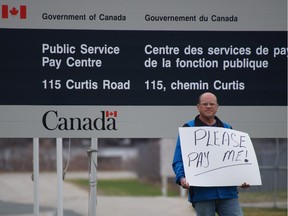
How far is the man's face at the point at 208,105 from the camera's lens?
8.22 metres

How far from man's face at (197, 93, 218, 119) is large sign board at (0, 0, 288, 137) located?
7.37ft

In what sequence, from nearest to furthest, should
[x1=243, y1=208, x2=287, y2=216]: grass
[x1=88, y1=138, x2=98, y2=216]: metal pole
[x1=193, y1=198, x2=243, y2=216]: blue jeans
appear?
[x1=193, y1=198, x2=243, y2=216]: blue jeans → [x1=88, y1=138, x2=98, y2=216]: metal pole → [x1=243, y1=208, x2=287, y2=216]: grass

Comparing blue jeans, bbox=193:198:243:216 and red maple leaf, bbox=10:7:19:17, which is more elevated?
red maple leaf, bbox=10:7:19:17

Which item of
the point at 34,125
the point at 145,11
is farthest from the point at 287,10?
the point at 34,125

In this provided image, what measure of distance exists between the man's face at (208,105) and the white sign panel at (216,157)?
0.17 metres

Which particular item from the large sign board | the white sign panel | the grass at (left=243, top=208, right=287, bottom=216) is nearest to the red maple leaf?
the large sign board

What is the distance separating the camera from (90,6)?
413 inches

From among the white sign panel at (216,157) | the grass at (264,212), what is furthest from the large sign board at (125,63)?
the grass at (264,212)

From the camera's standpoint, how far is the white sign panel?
329 inches

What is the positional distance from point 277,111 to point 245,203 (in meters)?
4.44

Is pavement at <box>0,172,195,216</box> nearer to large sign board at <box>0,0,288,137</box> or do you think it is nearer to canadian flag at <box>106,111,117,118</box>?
large sign board at <box>0,0,288,137</box>

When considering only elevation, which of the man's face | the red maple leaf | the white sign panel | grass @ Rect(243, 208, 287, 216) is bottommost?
grass @ Rect(243, 208, 287, 216)

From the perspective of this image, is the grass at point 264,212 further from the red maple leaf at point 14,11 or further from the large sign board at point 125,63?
the red maple leaf at point 14,11

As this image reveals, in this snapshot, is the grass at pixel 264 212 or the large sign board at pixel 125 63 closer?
the large sign board at pixel 125 63
